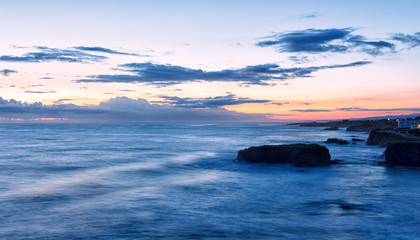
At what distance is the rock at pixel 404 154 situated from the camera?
34775mm

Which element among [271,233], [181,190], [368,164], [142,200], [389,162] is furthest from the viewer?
[368,164]

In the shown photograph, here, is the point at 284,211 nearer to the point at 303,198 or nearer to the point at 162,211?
the point at 303,198

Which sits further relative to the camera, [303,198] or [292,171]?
[292,171]

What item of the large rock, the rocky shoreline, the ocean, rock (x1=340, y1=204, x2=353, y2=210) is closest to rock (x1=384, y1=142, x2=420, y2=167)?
the rocky shoreline

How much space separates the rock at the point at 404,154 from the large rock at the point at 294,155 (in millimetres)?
6638

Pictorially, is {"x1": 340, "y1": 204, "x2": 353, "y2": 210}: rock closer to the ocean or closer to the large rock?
the ocean

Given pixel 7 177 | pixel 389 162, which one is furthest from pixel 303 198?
pixel 7 177

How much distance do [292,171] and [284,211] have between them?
14.6 m

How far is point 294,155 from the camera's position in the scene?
3700cm

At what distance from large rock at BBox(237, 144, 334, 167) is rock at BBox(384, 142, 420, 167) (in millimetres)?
6638

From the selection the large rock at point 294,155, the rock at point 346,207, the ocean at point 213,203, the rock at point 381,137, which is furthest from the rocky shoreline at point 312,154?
the rock at point 381,137

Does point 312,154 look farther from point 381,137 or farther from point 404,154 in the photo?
point 381,137

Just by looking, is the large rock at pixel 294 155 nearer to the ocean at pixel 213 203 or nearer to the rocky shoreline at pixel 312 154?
the rocky shoreline at pixel 312 154

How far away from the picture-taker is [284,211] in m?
19.6
